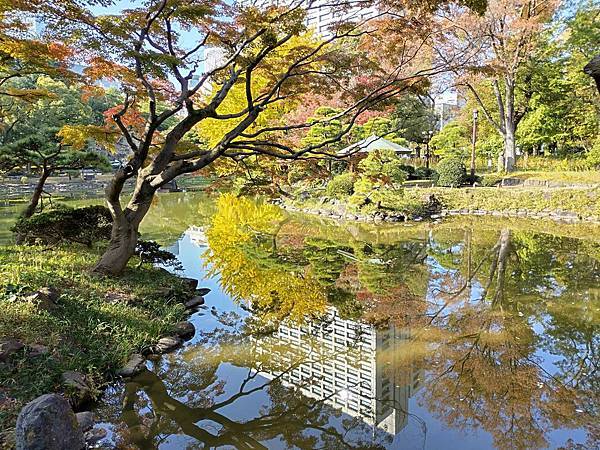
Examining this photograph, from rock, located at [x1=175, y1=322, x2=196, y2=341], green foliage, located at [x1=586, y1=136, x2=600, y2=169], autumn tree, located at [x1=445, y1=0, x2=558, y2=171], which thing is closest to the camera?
rock, located at [x1=175, y1=322, x2=196, y2=341]

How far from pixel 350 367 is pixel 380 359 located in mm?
307

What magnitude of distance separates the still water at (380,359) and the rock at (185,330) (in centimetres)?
9

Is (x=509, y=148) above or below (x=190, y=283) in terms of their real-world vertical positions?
above

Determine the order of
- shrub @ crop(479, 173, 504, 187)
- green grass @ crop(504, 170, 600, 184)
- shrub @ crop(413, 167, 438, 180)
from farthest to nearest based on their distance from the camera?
shrub @ crop(413, 167, 438, 180)
shrub @ crop(479, 173, 504, 187)
green grass @ crop(504, 170, 600, 184)

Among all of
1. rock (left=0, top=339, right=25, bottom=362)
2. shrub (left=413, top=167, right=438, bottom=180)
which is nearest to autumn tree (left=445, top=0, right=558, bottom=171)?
shrub (left=413, top=167, right=438, bottom=180)

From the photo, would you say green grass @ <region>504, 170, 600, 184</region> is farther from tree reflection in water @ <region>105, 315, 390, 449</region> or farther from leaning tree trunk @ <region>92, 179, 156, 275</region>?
tree reflection in water @ <region>105, 315, 390, 449</region>

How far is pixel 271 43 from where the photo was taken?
5.31 metres

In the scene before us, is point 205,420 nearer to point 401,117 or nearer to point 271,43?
point 271,43

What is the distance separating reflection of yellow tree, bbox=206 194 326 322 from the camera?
5.62m

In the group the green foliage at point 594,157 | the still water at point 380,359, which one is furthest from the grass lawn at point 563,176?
the still water at point 380,359

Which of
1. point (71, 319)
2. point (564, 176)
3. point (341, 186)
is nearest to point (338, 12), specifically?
point (71, 319)

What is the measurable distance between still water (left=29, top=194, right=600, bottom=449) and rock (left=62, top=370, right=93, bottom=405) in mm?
146

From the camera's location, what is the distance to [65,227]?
684 cm

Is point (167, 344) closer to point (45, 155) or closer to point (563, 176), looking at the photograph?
point (45, 155)
